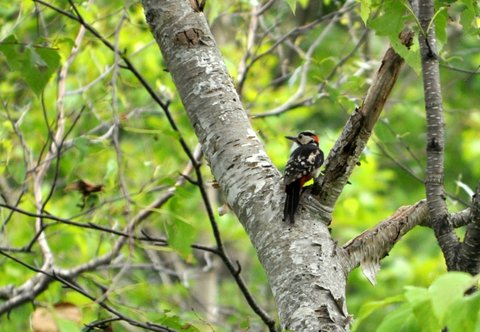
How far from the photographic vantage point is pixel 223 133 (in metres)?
2.92

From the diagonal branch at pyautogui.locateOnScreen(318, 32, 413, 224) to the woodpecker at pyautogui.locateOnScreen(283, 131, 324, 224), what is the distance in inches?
4.3

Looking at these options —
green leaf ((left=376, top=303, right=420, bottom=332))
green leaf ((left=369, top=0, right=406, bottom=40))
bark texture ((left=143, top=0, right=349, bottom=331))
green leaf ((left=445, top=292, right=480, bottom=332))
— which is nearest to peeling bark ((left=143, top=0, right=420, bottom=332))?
bark texture ((left=143, top=0, right=349, bottom=331))

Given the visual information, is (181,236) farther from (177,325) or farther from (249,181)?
(249,181)

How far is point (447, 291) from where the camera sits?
148 centimetres

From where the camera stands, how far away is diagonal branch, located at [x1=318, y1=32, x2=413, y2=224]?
280cm

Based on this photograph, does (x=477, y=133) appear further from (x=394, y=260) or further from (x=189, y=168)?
(x=189, y=168)

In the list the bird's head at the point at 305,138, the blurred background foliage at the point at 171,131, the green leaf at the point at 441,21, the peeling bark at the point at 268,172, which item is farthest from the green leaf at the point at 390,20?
the bird's head at the point at 305,138

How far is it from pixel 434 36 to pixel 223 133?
2.88 feet

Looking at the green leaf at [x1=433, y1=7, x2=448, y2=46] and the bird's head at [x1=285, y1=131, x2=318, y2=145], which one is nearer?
the green leaf at [x1=433, y1=7, x2=448, y2=46]

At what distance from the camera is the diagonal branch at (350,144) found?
9.18 feet

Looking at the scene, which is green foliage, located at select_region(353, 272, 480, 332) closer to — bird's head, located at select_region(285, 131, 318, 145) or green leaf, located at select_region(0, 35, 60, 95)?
green leaf, located at select_region(0, 35, 60, 95)

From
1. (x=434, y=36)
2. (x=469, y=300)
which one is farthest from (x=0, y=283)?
(x=469, y=300)

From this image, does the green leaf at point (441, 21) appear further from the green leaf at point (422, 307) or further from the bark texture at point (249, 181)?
the green leaf at point (422, 307)

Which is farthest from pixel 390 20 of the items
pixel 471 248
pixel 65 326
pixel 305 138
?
pixel 305 138
